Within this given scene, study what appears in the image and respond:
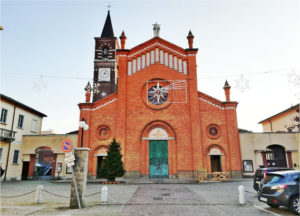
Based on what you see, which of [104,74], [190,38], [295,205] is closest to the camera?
[295,205]

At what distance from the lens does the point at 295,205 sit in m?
7.48

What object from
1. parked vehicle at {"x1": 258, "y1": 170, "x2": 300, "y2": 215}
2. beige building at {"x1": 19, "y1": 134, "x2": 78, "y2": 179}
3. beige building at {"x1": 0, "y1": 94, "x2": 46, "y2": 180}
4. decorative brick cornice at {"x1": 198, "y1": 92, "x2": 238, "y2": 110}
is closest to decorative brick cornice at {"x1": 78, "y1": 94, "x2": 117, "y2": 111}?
beige building at {"x1": 19, "y1": 134, "x2": 78, "y2": 179}

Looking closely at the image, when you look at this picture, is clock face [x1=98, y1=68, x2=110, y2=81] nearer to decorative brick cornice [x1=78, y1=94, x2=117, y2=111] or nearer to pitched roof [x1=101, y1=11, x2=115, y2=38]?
pitched roof [x1=101, y1=11, x2=115, y2=38]

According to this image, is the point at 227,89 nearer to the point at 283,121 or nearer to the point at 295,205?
the point at 283,121

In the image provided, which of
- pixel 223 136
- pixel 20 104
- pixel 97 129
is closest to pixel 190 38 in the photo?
pixel 223 136

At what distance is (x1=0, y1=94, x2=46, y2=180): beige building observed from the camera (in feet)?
72.3

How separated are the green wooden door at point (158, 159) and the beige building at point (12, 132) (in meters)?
14.6

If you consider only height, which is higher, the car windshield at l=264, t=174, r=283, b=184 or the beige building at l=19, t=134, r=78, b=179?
the beige building at l=19, t=134, r=78, b=179

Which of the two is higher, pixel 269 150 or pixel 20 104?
pixel 20 104

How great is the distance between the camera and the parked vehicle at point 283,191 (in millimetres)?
7531

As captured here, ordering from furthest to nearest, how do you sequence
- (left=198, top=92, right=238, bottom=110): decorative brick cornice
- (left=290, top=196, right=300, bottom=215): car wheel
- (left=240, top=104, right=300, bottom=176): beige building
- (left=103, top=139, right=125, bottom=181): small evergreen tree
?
(left=240, top=104, right=300, bottom=176): beige building → (left=198, top=92, right=238, bottom=110): decorative brick cornice → (left=103, top=139, right=125, bottom=181): small evergreen tree → (left=290, top=196, right=300, bottom=215): car wheel

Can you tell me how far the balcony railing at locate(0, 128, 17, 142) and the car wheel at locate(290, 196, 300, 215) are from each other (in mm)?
23660

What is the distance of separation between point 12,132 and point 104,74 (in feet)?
55.5

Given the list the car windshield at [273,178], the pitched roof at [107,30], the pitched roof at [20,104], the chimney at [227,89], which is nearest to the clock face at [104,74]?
the pitched roof at [107,30]
